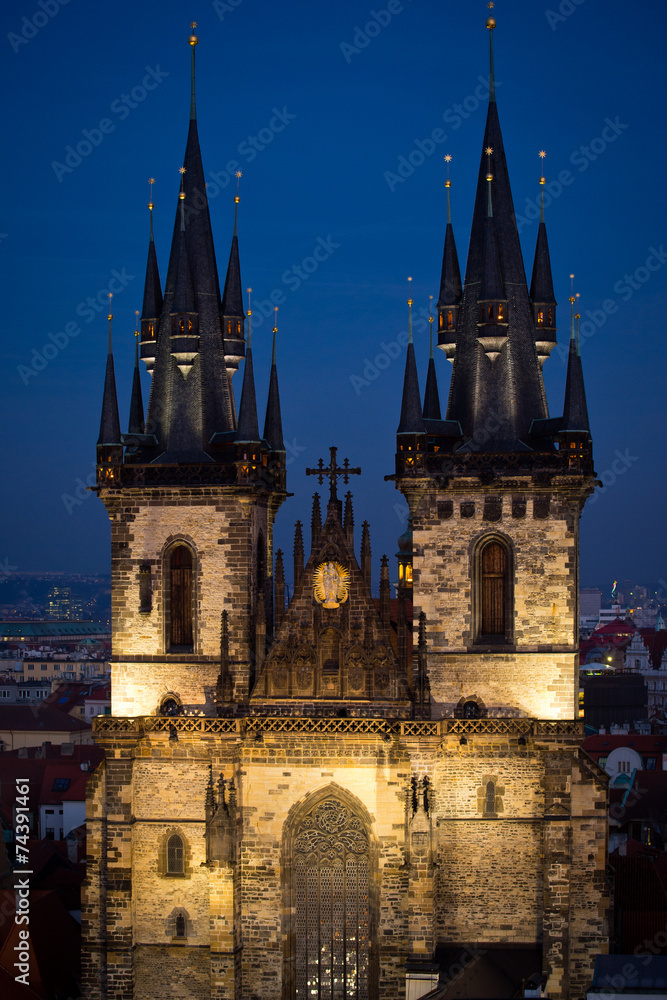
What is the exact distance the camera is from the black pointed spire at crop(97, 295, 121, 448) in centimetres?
4594

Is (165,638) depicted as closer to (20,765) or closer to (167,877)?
(167,877)

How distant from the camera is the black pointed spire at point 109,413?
45.9m

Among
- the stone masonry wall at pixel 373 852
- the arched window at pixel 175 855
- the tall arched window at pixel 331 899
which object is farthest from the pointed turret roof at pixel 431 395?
the arched window at pixel 175 855

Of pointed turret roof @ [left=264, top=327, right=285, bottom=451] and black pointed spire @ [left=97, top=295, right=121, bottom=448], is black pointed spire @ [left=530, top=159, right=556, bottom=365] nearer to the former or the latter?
pointed turret roof @ [left=264, top=327, right=285, bottom=451]

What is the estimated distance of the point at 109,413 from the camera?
152ft

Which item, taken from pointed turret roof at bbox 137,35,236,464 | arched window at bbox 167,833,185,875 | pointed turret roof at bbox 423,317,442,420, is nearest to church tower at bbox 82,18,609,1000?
arched window at bbox 167,833,185,875

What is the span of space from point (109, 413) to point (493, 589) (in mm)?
12645

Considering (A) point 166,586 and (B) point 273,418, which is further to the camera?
(B) point 273,418

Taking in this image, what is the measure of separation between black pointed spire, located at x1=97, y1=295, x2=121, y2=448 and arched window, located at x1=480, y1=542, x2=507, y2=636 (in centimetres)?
1154

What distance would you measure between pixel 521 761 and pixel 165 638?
36.1ft

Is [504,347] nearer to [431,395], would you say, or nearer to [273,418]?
[431,395]

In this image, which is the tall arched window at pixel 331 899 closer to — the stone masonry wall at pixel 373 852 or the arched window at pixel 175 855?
the stone masonry wall at pixel 373 852

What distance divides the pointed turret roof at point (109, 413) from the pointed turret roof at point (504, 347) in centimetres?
1009

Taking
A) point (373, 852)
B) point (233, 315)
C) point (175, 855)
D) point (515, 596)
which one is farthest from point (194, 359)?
point (373, 852)
